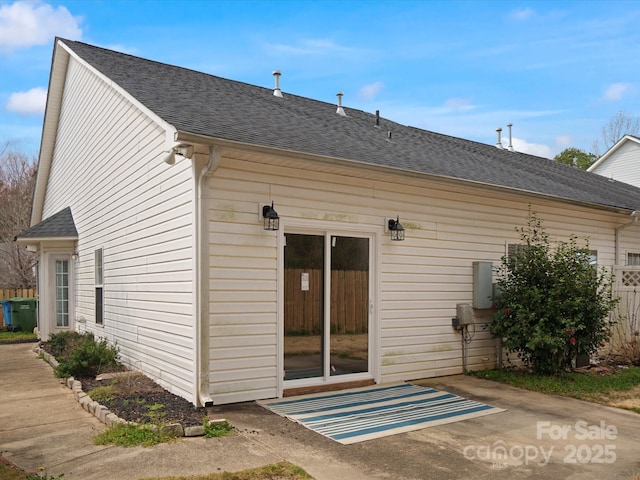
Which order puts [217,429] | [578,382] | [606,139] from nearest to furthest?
[217,429]
[578,382]
[606,139]

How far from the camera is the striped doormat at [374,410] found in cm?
517

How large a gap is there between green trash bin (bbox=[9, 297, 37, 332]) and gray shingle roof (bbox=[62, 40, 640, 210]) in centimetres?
862

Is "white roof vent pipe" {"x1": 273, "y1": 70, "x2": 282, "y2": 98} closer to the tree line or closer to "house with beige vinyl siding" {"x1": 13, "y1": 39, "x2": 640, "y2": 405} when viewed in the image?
"house with beige vinyl siding" {"x1": 13, "y1": 39, "x2": 640, "y2": 405}

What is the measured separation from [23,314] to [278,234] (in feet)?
41.1

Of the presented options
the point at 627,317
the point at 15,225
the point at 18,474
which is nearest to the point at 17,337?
the point at 15,225

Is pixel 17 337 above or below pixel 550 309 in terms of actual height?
below

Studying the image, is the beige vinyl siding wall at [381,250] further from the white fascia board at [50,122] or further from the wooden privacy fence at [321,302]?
the white fascia board at [50,122]


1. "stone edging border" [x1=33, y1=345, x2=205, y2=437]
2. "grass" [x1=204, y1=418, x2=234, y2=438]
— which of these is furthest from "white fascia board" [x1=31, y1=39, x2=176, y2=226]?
"grass" [x1=204, y1=418, x2=234, y2=438]

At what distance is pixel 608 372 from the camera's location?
8.49 meters

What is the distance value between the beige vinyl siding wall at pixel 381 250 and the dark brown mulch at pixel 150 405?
0.45 m

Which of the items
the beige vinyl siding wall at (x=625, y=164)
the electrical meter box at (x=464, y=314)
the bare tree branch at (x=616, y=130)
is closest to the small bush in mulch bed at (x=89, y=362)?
the electrical meter box at (x=464, y=314)

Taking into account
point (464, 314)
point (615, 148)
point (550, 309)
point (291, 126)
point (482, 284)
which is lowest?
point (464, 314)

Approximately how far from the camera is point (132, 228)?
813 centimetres

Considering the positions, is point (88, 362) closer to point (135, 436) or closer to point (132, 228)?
point (132, 228)
